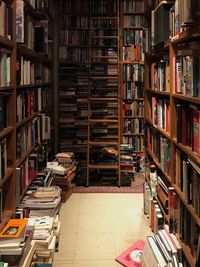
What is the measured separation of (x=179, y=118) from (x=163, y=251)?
0.90 metres

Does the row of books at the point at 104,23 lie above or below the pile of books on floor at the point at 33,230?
above

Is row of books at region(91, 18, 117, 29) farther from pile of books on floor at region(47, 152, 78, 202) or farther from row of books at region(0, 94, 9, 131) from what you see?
row of books at region(0, 94, 9, 131)

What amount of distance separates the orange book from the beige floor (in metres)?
0.61

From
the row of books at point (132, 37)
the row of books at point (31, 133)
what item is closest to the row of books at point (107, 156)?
the row of books at point (31, 133)

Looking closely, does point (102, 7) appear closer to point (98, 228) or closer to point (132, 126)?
point (132, 126)

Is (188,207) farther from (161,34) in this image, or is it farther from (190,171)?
(161,34)

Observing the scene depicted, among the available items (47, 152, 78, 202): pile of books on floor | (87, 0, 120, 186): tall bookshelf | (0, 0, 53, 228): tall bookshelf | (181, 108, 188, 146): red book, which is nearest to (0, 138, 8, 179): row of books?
(0, 0, 53, 228): tall bookshelf

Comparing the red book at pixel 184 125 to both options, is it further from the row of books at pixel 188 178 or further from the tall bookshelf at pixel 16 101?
the tall bookshelf at pixel 16 101

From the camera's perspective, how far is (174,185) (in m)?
2.67

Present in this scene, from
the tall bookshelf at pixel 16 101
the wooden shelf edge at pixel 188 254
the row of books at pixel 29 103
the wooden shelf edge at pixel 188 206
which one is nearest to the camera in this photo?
the wooden shelf edge at pixel 188 206

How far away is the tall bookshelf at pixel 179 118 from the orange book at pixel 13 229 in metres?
1.10

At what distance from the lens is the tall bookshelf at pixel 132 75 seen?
5.92m

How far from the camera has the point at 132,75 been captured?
596 centimetres

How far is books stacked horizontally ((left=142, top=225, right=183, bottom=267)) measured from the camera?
2.27 m
